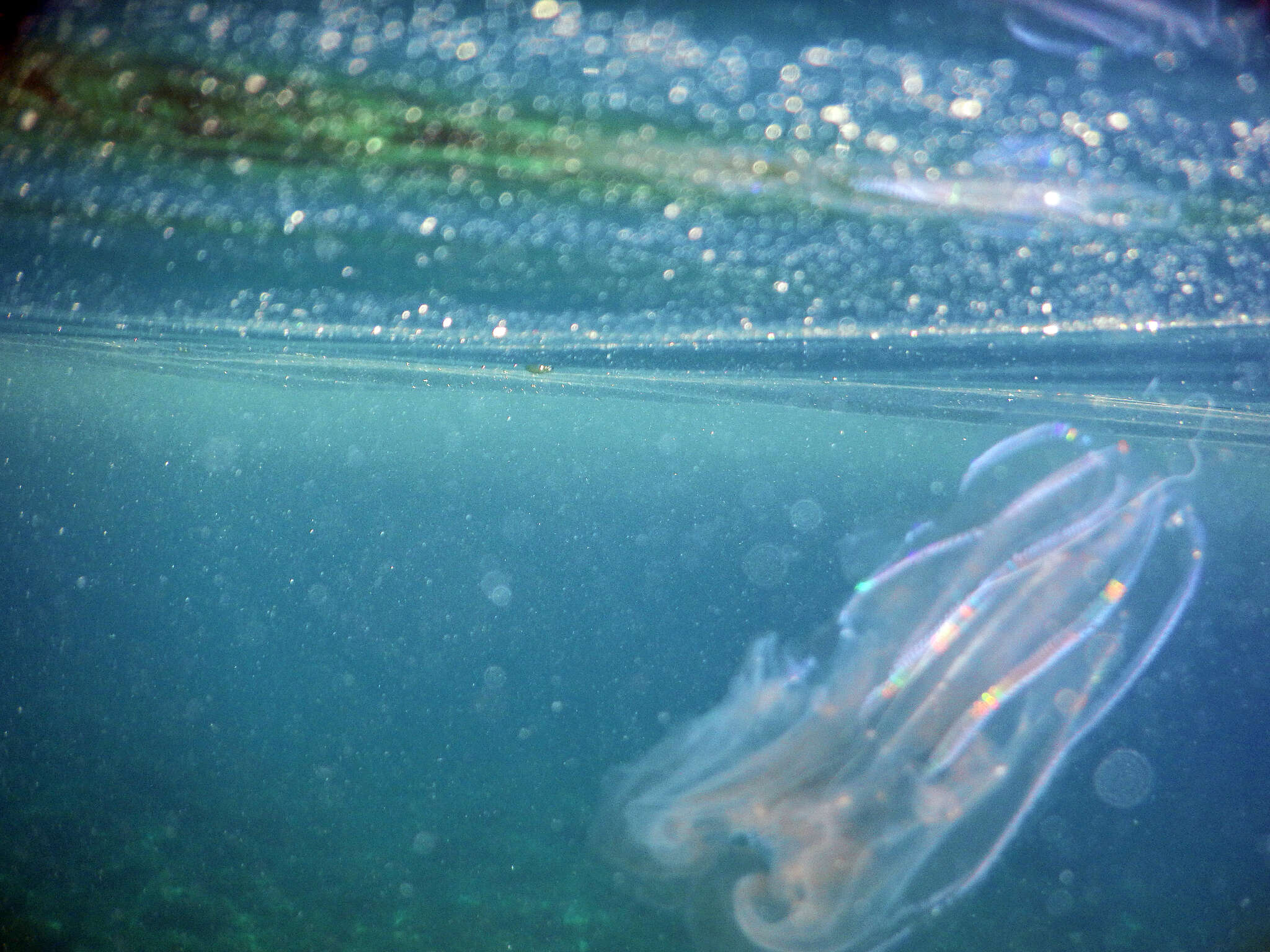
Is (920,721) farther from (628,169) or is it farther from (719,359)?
(719,359)

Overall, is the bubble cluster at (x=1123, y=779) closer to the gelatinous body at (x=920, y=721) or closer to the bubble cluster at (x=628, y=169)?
the gelatinous body at (x=920, y=721)

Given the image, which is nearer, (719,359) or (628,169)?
(628,169)

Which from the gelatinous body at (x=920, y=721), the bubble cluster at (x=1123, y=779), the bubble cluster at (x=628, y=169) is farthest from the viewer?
the bubble cluster at (x=1123, y=779)

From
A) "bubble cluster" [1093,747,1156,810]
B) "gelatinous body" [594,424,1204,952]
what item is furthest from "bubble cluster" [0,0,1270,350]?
"bubble cluster" [1093,747,1156,810]

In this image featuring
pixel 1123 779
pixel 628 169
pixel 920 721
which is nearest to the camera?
pixel 628 169

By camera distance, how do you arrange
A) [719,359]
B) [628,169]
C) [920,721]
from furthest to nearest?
1. [719,359]
2. [920,721]
3. [628,169]

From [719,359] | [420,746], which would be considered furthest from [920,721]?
[420,746]

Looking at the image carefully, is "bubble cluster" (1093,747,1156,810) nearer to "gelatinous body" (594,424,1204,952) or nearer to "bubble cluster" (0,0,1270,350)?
"gelatinous body" (594,424,1204,952)

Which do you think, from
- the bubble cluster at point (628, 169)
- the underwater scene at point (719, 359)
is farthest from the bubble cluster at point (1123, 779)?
the bubble cluster at point (628, 169)
